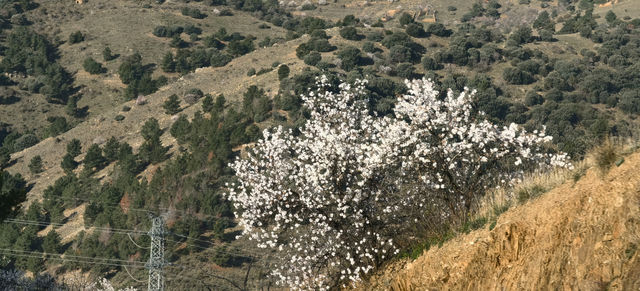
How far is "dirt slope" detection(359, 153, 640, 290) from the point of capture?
1164 cm

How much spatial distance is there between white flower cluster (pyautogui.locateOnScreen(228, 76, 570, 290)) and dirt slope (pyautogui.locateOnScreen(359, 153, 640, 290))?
3.05 meters

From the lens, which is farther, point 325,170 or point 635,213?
point 325,170

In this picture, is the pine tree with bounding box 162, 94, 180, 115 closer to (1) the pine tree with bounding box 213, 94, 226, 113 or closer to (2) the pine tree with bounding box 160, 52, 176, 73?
(1) the pine tree with bounding box 213, 94, 226, 113

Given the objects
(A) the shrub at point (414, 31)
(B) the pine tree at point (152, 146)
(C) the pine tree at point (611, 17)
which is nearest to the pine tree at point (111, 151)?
(B) the pine tree at point (152, 146)

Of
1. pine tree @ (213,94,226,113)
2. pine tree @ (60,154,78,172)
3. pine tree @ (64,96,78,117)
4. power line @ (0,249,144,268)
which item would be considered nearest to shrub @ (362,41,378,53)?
pine tree @ (213,94,226,113)

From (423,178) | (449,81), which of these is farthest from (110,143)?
(423,178)

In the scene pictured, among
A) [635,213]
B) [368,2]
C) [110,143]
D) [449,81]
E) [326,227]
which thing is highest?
[635,213]

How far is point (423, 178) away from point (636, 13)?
116 meters

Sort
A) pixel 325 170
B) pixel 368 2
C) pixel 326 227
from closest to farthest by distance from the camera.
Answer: pixel 326 227
pixel 325 170
pixel 368 2

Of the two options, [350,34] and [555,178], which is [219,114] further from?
[555,178]

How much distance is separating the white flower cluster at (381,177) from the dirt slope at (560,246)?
120 inches

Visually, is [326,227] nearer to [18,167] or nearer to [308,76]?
[308,76]

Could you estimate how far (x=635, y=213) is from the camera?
38.1 ft

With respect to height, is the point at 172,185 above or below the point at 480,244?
below
